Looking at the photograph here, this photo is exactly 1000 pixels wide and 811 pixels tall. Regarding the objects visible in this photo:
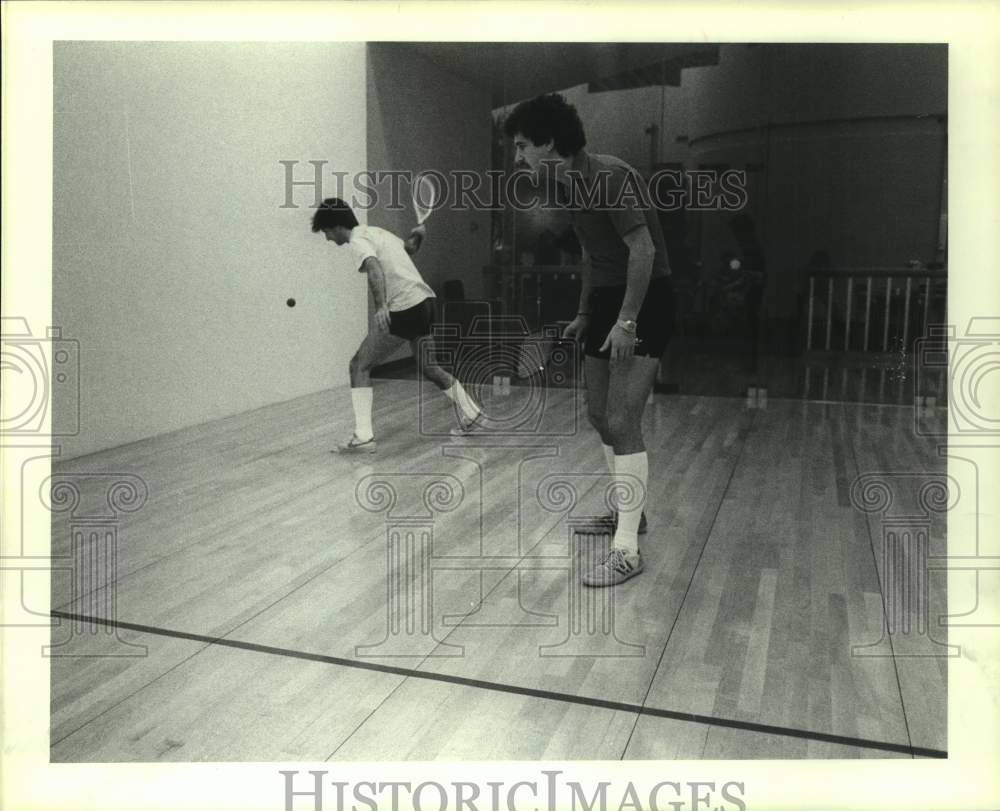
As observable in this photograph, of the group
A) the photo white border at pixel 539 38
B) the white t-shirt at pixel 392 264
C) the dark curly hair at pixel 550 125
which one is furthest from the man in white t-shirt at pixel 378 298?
the photo white border at pixel 539 38

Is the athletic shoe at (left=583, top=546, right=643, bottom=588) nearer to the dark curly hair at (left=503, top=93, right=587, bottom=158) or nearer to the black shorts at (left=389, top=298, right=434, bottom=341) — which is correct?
the dark curly hair at (left=503, top=93, right=587, bottom=158)

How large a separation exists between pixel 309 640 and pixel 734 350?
5.34 meters

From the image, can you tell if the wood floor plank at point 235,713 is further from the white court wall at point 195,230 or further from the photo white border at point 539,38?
the white court wall at point 195,230

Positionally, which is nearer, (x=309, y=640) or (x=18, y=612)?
(x=18, y=612)

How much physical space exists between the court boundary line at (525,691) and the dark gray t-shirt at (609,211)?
1212 millimetres

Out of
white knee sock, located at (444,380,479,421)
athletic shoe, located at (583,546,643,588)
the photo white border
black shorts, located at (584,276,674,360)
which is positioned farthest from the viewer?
white knee sock, located at (444,380,479,421)

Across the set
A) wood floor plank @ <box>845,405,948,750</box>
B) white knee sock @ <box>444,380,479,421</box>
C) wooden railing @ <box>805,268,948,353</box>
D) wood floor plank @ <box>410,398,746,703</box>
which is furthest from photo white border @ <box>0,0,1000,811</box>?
wooden railing @ <box>805,268,948,353</box>

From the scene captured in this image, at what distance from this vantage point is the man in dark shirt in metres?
2.71

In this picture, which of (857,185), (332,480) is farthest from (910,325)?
(332,480)

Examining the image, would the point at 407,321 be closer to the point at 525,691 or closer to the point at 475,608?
the point at 475,608

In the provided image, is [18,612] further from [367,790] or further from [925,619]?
[925,619]

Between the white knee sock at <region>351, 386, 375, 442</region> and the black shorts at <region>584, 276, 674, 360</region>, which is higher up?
the black shorts at <region>584, 276, 674, 360</region>

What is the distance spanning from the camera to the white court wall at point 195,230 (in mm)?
4531

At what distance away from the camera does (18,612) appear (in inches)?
63.6
